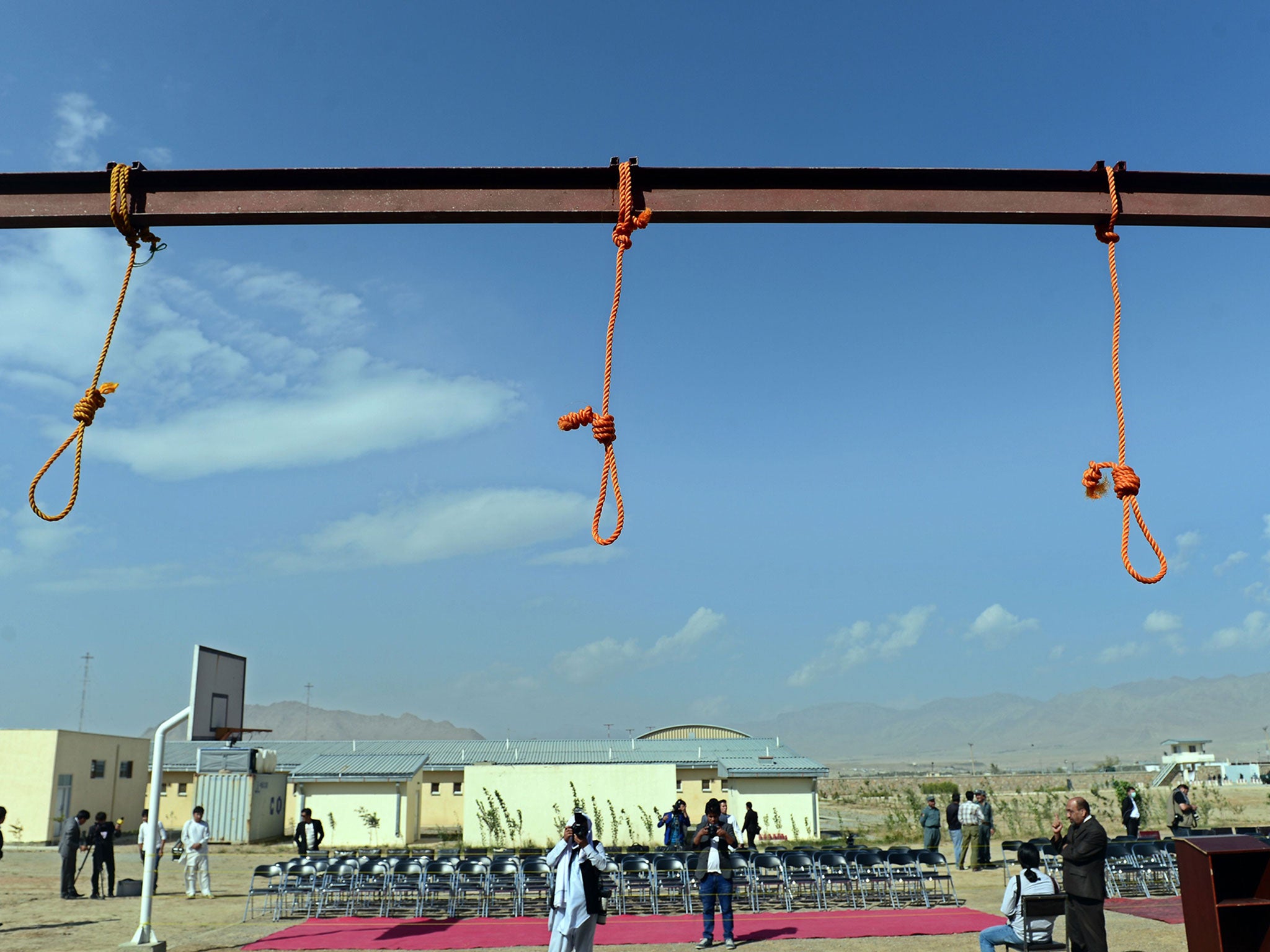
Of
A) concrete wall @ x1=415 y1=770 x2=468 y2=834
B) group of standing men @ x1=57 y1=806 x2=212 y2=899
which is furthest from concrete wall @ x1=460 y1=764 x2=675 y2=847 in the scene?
group of standing men @ x1=57 y1=806 x2=212 y2=899

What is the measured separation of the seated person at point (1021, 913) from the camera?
314 inches

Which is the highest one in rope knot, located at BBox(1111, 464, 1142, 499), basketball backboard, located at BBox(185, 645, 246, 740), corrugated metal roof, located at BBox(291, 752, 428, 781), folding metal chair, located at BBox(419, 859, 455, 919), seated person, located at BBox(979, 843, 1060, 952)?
rope knot, located at BBox(1111, 464, 1142, 499)

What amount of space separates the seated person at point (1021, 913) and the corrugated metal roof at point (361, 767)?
20.4 meters

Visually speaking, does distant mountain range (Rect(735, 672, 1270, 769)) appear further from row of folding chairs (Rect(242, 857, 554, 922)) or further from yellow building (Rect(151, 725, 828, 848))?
row of folding chairs (Rect(242, 857, 554, 922))

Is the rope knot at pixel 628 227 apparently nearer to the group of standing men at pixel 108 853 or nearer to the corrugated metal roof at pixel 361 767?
the group of standing men at pixel 108 853

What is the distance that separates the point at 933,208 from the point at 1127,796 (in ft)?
56.6

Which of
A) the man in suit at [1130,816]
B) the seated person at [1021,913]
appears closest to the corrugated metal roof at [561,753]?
the man in suit at [1130,816]

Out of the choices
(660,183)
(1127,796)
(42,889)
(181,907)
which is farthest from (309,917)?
(1127,796)

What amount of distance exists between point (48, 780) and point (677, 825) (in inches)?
762

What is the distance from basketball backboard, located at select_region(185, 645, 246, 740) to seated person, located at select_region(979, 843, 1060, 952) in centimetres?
784

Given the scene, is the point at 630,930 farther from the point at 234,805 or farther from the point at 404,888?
the point at 234,805

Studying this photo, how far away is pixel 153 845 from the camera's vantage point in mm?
10430

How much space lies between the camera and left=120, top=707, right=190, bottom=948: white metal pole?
9.79m

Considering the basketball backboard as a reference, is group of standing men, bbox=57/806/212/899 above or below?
below
